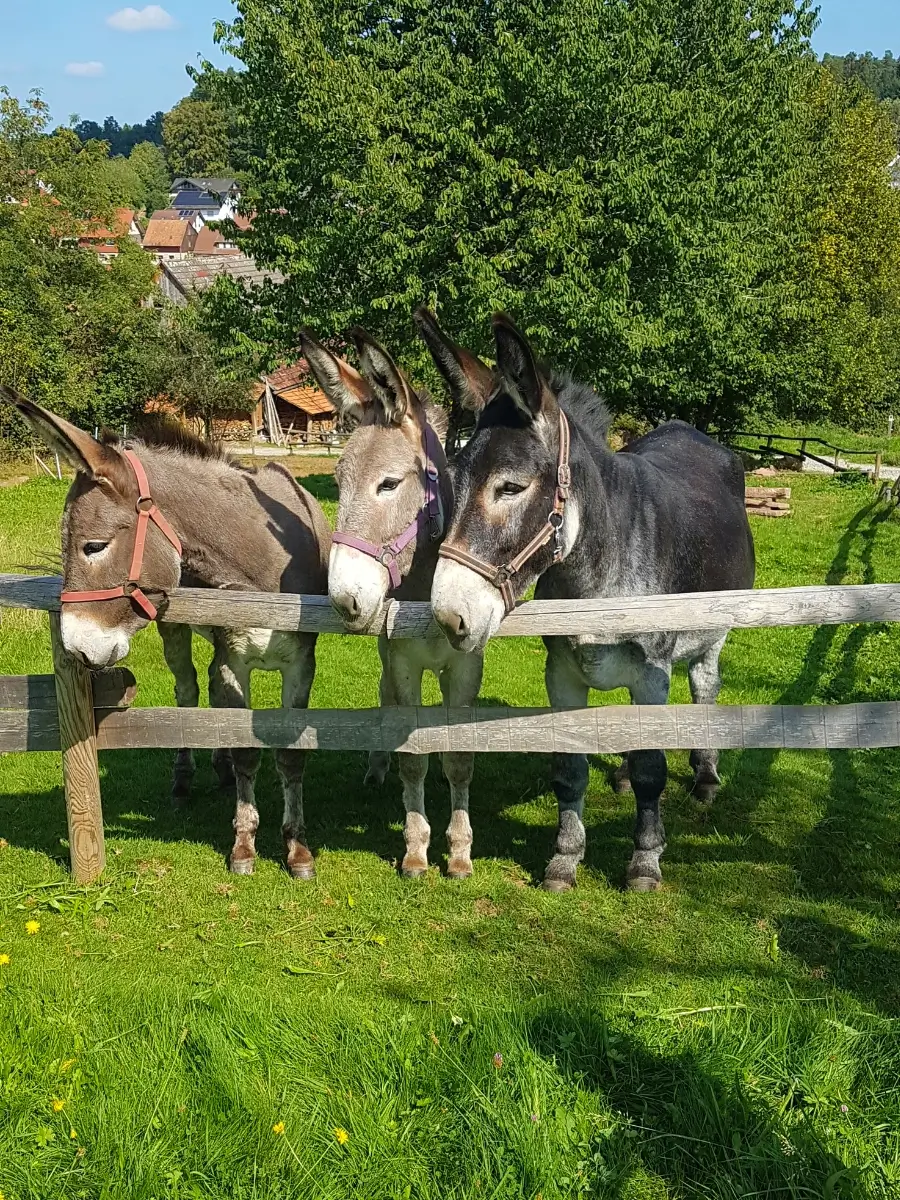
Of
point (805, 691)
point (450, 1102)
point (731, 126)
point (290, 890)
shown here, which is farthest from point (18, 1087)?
point (731, 126)

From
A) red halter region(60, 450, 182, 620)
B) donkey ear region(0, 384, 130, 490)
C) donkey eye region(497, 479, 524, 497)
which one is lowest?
red halter region(60, 450, 182, 620)

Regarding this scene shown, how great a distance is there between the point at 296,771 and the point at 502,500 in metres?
2.11

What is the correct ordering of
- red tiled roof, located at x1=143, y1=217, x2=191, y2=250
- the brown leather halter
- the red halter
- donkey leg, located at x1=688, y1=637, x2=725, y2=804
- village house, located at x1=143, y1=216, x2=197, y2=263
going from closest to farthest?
the brown leather halter → the red halter → donkey leg, located at x1=688, y1=637, x2=725, y2=804 → village house, located at x1=143, y1=216, x2=197, y2=263 → red tiled roof, located at x1=143, y1=217, x2=191, y2=250

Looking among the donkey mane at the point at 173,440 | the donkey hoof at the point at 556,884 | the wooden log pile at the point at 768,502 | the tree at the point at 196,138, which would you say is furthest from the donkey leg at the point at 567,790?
the tree at the point at 196,138

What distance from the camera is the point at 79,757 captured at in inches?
166

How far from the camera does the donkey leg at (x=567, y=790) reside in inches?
169

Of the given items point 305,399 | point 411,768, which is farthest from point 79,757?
point 305,399

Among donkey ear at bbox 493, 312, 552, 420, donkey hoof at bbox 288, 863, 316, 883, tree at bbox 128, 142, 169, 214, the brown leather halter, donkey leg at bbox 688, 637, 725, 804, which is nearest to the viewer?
donkey ear at bbox 493, 312, 552, 420

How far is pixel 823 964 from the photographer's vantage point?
11.9 feet

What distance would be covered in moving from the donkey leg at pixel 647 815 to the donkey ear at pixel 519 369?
1.51 meters

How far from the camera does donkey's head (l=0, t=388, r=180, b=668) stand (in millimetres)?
3723

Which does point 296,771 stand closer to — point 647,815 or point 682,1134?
point 647,815

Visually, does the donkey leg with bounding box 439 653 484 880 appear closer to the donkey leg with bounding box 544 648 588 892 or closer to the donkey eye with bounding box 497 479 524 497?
the donkey leg with bounding box 544 648 588 892

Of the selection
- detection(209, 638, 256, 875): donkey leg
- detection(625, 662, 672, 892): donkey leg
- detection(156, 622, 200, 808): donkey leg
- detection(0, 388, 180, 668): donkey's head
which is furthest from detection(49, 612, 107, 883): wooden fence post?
detection(625, 662, 672, 892): donkey leg
